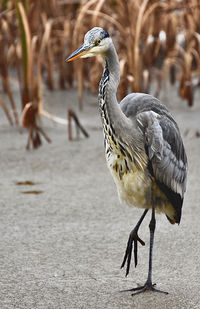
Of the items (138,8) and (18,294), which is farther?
(138,8)

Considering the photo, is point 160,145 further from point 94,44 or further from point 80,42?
point 80,42

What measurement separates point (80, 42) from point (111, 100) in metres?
3.40

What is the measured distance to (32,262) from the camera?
2615mm

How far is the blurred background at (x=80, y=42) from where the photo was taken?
466 centimetres

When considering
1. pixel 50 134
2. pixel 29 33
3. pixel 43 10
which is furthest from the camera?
pixel 43 10

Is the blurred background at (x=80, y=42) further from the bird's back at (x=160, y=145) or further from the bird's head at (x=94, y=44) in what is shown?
the bird's head at (x=94, y=44)

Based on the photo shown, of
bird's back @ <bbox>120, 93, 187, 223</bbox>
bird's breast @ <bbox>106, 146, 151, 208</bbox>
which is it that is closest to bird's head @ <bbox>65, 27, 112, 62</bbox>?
bird's back @ <bbox>120, 93, 187, 223</bbox>

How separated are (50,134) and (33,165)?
0.85m

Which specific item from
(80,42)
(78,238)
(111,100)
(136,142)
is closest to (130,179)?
(136,142)

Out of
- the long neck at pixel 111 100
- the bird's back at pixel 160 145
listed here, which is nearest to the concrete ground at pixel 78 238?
the bird's back at pixel 160 145

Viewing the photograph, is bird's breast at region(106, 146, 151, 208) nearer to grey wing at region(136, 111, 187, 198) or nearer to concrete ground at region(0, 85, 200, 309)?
grey wing at region(136, 111, 187, 198)

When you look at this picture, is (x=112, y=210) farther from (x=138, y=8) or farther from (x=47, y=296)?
(x=138, y=8)

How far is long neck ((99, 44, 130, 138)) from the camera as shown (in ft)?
7.39

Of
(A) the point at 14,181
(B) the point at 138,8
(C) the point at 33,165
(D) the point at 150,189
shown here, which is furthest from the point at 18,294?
(B) the point at 138,8
